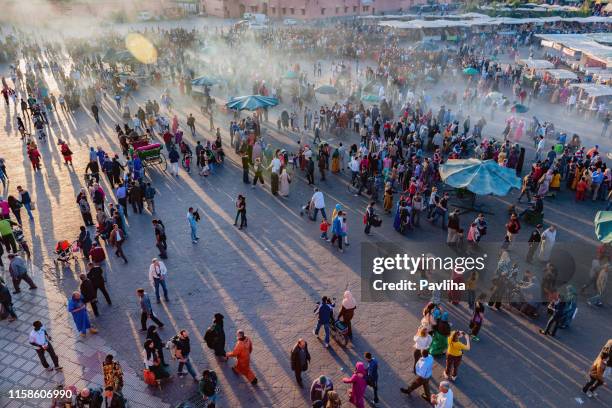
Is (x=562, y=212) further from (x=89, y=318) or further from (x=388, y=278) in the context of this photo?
(x=89, y=318)

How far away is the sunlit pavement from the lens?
7.92 metres

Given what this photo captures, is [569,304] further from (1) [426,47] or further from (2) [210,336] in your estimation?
(1) [426,47]

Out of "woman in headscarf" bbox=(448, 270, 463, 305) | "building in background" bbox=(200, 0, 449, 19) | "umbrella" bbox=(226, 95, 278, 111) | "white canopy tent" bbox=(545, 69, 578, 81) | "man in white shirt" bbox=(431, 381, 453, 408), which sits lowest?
"woman in headscarf" bbox=(448, 270, 463, 305)

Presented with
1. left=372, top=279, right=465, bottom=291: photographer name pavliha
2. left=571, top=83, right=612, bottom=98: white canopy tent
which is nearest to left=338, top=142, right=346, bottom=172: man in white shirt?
left=372, top=279, right=465, bottom=291: photographer name pavliha

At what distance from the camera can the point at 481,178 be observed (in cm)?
1258

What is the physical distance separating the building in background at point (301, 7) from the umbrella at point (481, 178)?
4621cm

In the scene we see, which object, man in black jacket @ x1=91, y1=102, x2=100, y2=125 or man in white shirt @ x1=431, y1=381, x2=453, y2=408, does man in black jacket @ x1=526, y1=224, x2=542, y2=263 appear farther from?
man in black jacket @ x1=91, y1=102, x2=100, y2=125

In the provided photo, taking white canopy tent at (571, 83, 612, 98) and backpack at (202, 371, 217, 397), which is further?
white canopy tent at (571, 83, 612, 98)

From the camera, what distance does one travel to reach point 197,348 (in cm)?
867

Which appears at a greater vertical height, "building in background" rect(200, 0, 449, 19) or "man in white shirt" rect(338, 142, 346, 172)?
"building in background" rect(200, 0, 449, 19)

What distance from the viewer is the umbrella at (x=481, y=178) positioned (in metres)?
12.3

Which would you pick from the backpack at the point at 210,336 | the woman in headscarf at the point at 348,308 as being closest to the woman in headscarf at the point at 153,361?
the backpack at the point at 210,336

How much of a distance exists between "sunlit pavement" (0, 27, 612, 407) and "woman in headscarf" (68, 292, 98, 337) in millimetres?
297

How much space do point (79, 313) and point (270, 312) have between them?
378 centimetres
